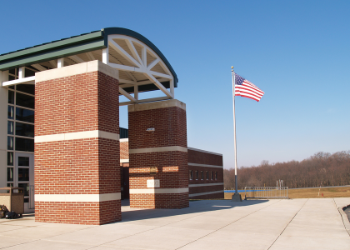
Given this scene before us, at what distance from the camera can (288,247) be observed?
745 centimetres

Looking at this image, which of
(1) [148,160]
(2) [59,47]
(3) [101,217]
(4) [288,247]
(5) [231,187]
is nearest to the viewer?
(4) [288,247]

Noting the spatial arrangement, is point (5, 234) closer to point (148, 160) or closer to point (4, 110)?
point (4, 110)

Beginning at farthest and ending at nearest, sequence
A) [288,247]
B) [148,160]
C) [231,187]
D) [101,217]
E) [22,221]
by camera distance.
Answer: [231,187] < [148,160] < [22,221] < [101,217] < [288,247]

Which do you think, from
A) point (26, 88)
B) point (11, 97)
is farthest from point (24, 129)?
point (26, 88)

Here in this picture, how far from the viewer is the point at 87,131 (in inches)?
446

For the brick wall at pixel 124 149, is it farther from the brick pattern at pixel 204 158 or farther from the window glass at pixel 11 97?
the window glass at pixel 11 97

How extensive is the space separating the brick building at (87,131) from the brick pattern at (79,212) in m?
0.03

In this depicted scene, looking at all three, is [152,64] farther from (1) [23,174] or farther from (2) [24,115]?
(1) [23,174]

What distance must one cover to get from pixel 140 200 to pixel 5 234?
8.03m

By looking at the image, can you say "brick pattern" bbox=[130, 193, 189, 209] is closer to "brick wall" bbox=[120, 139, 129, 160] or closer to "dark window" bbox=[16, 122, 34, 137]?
"dark window" bbox=[16, 122, 34, 137]

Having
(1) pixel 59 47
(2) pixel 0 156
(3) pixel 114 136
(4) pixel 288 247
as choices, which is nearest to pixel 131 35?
(1) pixel 59 47

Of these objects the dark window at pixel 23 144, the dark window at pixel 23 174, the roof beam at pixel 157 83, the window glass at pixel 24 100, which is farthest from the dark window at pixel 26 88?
the roof beam at pixel 157 83

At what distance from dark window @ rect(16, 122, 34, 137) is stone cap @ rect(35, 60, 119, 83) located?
3332 mm

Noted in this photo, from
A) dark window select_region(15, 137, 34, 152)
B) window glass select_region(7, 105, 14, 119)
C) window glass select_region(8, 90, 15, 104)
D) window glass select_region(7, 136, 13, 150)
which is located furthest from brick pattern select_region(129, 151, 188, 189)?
window glass select_region(8, 90, 15, 104)
